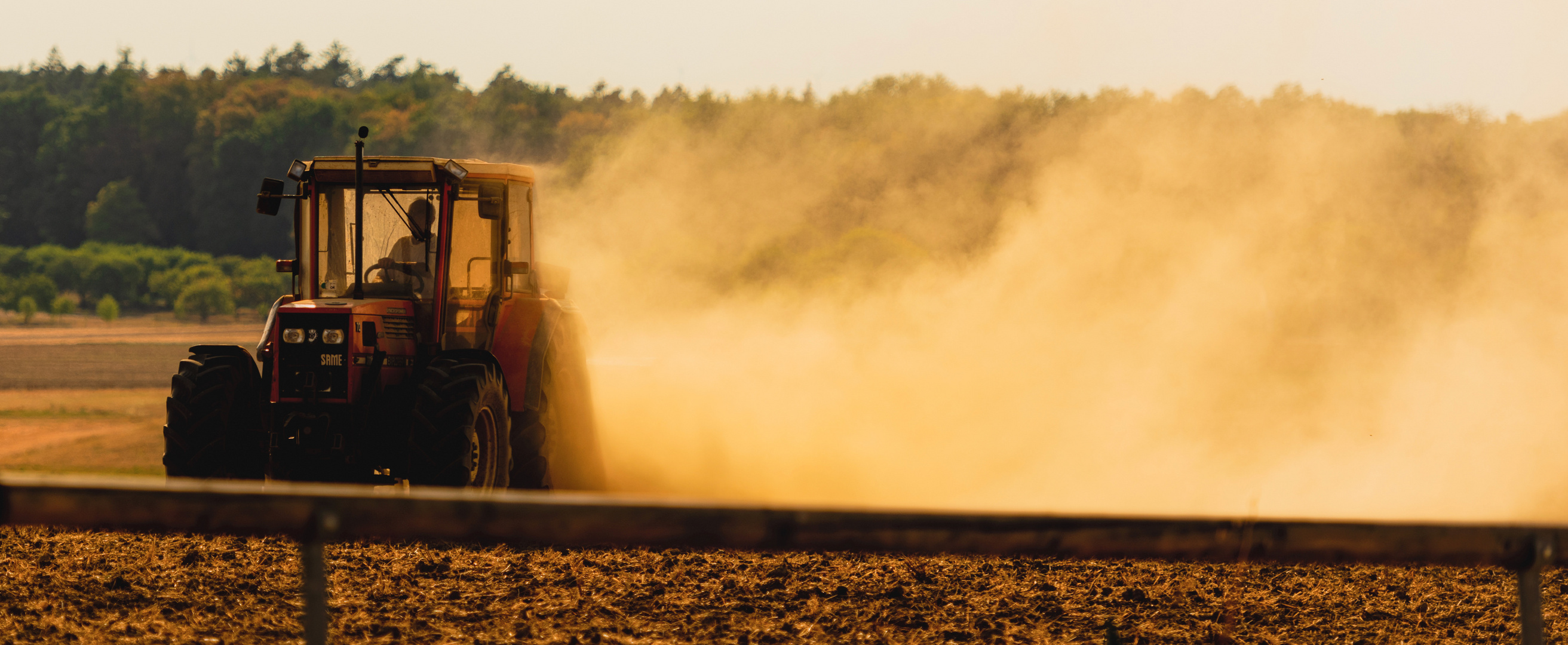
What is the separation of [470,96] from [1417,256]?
89620 millimetres

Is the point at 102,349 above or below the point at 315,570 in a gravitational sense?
above

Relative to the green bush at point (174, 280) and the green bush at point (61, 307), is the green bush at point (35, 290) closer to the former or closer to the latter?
the green bush at point (61, 307)

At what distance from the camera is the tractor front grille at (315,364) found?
27.0 feet

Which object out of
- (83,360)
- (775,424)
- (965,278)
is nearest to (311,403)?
(775,424)

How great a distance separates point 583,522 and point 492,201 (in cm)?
580

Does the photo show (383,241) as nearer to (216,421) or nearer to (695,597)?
(216,421)

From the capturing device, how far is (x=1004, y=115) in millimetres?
35844

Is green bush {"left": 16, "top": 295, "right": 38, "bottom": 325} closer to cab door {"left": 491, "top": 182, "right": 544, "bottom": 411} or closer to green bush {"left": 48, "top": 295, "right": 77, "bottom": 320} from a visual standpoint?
green bush {"left": 48, "top": 295, "right": 77, "bottom": 320}

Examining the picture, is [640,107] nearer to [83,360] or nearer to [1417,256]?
[83,360]

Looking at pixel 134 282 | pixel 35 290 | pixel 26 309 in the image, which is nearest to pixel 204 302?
pixel 26 309

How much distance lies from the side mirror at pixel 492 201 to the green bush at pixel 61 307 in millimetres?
87716

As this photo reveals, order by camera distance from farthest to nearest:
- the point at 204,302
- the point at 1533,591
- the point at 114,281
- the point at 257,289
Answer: the point at 114,281, the point at 257,289, the point at 204,302, the point at 1533,591

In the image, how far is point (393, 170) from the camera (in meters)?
9.00

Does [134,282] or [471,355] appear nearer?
[471,355]
